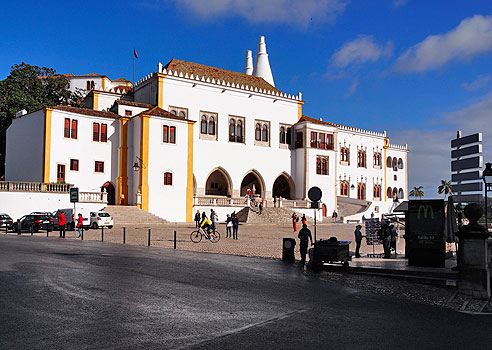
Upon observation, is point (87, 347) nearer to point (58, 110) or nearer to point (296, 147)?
point (58, 110)

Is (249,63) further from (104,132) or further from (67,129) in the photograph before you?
(67,129)

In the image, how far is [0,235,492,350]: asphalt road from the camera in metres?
5.98

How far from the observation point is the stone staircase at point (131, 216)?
3609 cm

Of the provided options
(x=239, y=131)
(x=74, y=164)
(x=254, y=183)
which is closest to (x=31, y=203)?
(x=74, y=164)

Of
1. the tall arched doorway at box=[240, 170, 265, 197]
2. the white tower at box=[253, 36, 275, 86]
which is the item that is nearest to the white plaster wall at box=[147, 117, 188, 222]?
the tall arched doorway at box=[240, 170, 265, 197]

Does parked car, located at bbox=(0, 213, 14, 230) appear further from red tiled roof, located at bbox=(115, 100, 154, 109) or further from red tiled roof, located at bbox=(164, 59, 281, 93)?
red tiled roof, located at bbox=(164, 59, 281, 93)

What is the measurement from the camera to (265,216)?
44.7 m

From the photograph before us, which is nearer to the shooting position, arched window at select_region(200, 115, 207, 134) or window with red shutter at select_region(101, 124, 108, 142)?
window with red shutter at select_region(101, 124, 108, 142)

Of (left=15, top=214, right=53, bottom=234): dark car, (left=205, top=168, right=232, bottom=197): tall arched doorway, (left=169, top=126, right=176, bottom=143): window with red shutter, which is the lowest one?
(left=15, top=214, right=53, bottom=234): dark car

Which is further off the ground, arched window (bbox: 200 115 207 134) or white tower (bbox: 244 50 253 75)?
white tower (bbox: 244 50 253 75)

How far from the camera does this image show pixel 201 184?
157 ft

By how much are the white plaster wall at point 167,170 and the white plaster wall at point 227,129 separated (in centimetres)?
436

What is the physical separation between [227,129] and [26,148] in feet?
64.2

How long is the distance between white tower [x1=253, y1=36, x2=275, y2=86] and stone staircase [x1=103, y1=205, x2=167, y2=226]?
32130 millimetres
